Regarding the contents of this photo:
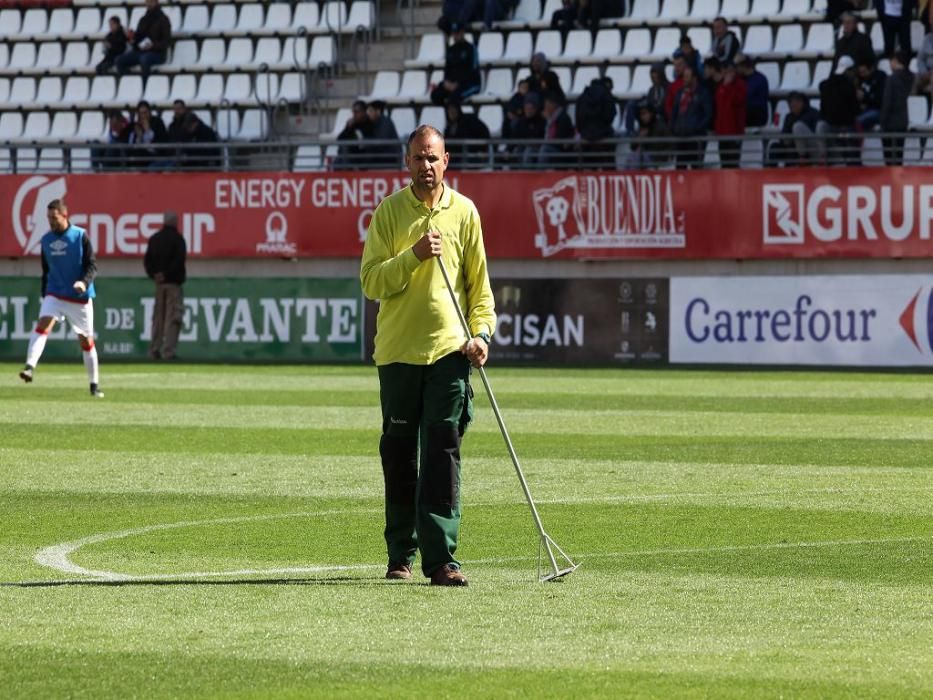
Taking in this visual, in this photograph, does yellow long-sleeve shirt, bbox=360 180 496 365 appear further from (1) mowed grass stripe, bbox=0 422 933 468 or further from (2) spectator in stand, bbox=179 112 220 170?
(2) spectator in stand, bbox=179 112 220 170

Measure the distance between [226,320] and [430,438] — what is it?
2482 centimetres

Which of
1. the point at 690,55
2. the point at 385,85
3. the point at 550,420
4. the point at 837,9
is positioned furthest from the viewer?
the point at 385,85

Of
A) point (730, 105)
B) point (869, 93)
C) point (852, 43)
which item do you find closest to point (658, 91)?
point (730, 105)

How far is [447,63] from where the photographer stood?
33156 millimetres

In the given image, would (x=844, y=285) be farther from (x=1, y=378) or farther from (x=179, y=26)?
(x=179, y=26)

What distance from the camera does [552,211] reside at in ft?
104

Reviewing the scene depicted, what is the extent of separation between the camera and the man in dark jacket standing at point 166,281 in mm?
32000

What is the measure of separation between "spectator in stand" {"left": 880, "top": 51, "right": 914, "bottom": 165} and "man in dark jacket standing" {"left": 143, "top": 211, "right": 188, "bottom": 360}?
37.9 ft

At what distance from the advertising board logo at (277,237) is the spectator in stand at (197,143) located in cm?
143

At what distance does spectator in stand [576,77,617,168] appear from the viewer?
99.9ft

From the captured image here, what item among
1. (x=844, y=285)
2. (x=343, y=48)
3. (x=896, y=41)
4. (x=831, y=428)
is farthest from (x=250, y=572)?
(x=343, y=48)

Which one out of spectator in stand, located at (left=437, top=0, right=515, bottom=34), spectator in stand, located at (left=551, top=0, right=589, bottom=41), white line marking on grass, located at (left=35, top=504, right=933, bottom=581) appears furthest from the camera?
spectator in stand, located at (left=437, top=0, right=515, bottom=34)

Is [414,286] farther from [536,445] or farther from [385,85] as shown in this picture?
[385,85]

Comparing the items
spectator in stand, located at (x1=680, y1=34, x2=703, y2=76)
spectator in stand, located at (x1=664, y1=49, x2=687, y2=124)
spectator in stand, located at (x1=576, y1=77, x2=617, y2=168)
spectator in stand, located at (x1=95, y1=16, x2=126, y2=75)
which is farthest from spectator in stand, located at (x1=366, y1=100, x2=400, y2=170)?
spectator in stand, located at (x1=95, y1=16, x2=126, y2=75)
